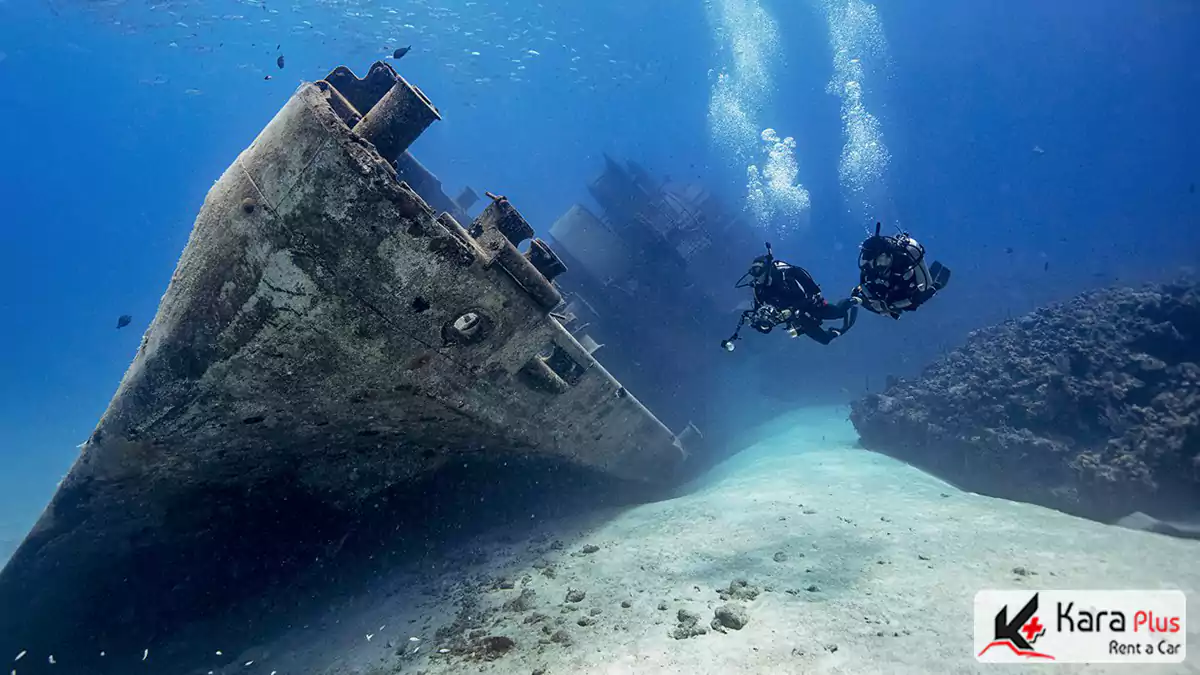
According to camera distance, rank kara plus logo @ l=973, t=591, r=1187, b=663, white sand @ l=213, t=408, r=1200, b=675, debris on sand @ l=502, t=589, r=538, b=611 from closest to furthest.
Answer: kara plus logo @ l=973, t=591, r=1187, b=663 < white sand @ l=213, t=408, r=1200, b=675 < debris on sand @ l=502, t=589, r=538, b=611

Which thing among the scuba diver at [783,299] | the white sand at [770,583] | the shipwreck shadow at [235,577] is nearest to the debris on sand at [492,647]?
the white sand at [770,583]

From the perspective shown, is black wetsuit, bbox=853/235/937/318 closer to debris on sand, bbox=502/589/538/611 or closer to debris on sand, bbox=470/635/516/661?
debris on sand, bbox=502/589/538/611

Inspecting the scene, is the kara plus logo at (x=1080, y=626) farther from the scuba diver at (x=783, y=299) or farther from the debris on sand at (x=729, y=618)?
the scuba diver at (x=783, y=299)

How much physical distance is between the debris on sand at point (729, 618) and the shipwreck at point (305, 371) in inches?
118

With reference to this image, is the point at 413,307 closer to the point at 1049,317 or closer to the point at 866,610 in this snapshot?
the point at 866,610

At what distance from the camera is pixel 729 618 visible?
14.4 feet

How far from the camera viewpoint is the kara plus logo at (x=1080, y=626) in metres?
3.80

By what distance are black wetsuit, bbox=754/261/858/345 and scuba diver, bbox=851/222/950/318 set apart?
798 millimetres

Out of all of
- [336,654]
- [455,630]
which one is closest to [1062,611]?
[455,630]

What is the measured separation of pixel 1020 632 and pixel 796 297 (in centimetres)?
455

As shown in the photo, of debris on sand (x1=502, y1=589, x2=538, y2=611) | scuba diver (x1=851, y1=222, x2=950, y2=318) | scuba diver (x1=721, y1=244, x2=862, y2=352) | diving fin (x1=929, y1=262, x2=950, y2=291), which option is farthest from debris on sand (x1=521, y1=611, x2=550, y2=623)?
diving fin (x1=929, y1=262, x2=950, y2=291)

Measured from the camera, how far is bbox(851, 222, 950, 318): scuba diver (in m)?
6.44

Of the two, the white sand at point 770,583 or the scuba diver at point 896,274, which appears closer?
the white sand at point 770,583

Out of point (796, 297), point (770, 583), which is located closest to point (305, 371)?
point (770, 583)
